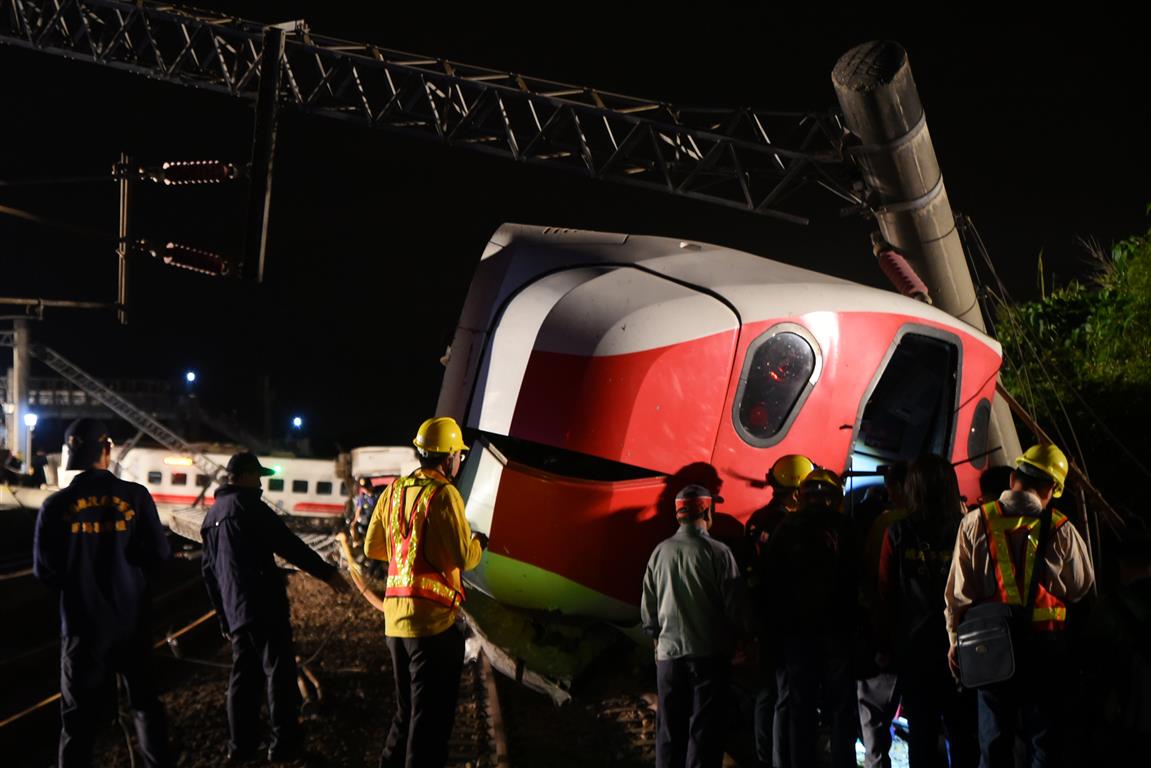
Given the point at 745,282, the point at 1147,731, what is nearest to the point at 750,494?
the point at 745,282

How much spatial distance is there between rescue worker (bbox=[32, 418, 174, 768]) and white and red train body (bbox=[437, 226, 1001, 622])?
2.00 m

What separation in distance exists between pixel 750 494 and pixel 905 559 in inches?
55.5

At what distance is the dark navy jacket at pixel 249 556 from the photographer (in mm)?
6117

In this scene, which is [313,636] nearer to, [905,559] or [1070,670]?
[905,559]

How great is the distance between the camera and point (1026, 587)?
14.9ft

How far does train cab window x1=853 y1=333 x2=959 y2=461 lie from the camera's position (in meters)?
9.09

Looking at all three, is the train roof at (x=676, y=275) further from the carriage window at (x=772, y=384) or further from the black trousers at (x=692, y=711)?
the black trousers at (x=692, y=711)

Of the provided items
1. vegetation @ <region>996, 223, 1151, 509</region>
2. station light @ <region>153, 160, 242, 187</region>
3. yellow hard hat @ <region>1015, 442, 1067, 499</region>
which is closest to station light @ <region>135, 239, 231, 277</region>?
station light @ <region>153, 160, 242, 187</region>

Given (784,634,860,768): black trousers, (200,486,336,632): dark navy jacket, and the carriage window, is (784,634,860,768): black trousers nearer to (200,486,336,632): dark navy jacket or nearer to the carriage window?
the carriage window

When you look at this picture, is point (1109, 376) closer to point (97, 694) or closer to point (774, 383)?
point (774, 383)

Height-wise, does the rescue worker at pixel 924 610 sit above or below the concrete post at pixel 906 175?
below

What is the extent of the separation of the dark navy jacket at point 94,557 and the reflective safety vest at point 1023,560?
14.3ft

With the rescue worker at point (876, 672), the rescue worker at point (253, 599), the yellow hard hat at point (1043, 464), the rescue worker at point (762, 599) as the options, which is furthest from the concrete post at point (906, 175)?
the rescue worker at point (253, 599)

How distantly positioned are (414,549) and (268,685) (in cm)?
188
